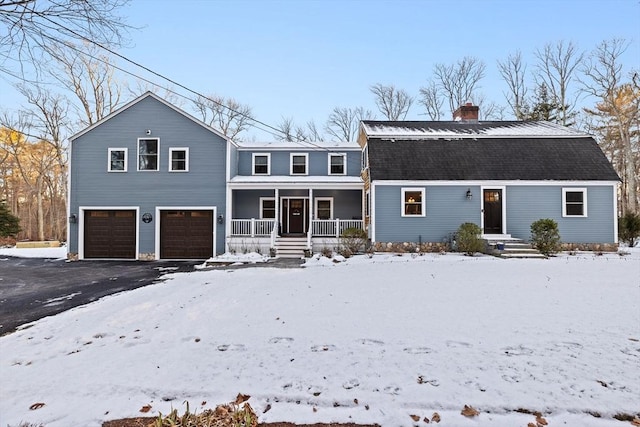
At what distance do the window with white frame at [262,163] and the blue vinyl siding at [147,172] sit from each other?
263 cm

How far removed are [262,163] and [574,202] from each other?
14603 millimetres

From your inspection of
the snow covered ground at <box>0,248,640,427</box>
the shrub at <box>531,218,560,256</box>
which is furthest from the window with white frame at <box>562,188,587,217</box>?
the snow covered ground at <box>0,248,640,427</box>

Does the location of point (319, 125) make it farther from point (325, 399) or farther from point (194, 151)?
point (325, 399)

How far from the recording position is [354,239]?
45.5 feet

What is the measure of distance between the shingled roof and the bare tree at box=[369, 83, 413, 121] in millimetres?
15997

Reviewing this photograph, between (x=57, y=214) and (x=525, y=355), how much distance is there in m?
38.7

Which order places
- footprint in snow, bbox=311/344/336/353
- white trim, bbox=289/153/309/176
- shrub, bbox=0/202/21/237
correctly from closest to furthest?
footprint in snow, bbox=311/344/336/353
white trim, bbox=289/153/309/176
shrub, bbox=0/202/21/237

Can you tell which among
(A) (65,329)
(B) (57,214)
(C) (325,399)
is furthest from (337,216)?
(B) (57,214)

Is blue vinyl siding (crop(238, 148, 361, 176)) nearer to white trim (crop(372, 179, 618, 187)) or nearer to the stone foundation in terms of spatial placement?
white trim (crop(372, 179, 618, 187))

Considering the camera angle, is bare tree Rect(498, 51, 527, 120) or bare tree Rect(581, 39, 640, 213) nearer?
bare tree Rect(581, 39, 640, 213)

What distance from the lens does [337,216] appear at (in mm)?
17031

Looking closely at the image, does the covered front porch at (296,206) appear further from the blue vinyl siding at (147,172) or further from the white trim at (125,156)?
the white trim at (125,156)

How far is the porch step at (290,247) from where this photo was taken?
13.9 meters

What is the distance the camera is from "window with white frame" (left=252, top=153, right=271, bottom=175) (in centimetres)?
1712
